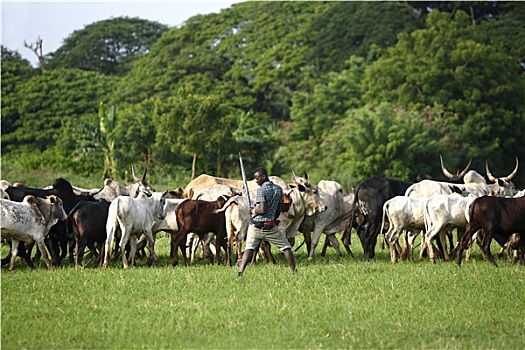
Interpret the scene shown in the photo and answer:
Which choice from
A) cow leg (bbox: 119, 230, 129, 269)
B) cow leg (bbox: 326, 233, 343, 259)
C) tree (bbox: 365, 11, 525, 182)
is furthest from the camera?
tree (bbox: 365, 11, 525, 182)

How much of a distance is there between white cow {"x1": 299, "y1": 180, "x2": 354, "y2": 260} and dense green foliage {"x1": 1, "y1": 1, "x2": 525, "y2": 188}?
58.9ft

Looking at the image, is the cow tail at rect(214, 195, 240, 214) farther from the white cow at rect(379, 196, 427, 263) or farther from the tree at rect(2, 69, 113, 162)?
the tree at rect(2, 69, 113, 162)

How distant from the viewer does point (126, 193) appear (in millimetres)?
17672

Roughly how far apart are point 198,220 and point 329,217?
2.84 meters

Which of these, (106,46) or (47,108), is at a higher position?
(106,46)

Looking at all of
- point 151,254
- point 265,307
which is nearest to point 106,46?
point 151,254

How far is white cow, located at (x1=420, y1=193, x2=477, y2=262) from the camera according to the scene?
51.0ft

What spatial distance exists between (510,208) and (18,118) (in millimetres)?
36760

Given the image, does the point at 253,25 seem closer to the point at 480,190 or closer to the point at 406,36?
the point at 406,36

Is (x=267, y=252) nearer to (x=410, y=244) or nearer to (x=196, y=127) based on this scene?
(x=410, y=244)

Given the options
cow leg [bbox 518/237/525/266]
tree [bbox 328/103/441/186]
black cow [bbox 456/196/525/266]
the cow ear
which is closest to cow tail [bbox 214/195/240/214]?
the cow ear

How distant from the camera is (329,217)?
1673 cm

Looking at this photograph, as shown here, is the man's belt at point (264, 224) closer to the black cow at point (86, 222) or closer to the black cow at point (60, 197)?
the black cow at point (86, 222)

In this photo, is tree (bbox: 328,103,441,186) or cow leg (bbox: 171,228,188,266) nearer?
cow leg (bbox: 171,228,188,266)
